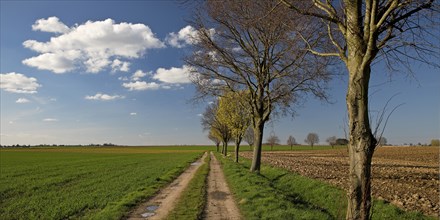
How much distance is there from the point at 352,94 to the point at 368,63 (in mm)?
669

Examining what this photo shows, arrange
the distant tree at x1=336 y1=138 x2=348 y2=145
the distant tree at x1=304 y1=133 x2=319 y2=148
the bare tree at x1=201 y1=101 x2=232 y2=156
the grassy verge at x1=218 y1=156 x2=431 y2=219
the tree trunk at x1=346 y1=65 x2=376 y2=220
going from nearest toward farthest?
1. the tree trunk at x1=346 y1=65 x2=376 y2=220
2. the distant tree at x1=336 y1=138 x2=348 y2=145
3. the grassy verge at x1=218 y1=156 x2=431 y2=219
4. the bare tree at x1=201 y1=101 x2=232 y2=156
5. the distant tree at x1=304 y1=133 x2=319 y2=148

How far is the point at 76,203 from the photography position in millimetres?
16094

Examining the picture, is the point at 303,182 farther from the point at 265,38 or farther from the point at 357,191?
the point at 357,191

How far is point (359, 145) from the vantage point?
675cm

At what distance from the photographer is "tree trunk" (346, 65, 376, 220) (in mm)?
6668

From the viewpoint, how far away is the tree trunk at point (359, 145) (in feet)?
21.9

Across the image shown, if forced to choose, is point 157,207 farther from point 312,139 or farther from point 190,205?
point 312,139

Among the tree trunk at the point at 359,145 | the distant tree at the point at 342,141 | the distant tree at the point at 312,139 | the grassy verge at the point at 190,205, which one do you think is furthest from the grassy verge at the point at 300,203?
the distant tree at the point at 312,139

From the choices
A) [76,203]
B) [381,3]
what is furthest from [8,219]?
[381,3]

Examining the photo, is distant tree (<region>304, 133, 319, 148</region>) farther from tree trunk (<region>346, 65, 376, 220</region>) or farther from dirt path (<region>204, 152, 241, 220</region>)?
tree trunk (<region>346, 65, 376, 220</region>)

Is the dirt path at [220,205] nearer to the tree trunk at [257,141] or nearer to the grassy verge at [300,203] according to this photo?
the grassy verge at [300,203]

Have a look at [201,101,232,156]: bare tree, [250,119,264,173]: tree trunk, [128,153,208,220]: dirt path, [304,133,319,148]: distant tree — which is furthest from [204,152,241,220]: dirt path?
[304,133,319,148]: distant tree

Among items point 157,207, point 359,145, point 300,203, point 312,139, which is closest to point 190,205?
point 157,207

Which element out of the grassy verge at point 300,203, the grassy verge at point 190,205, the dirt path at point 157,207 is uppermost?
the grassy verge at point 300,203
